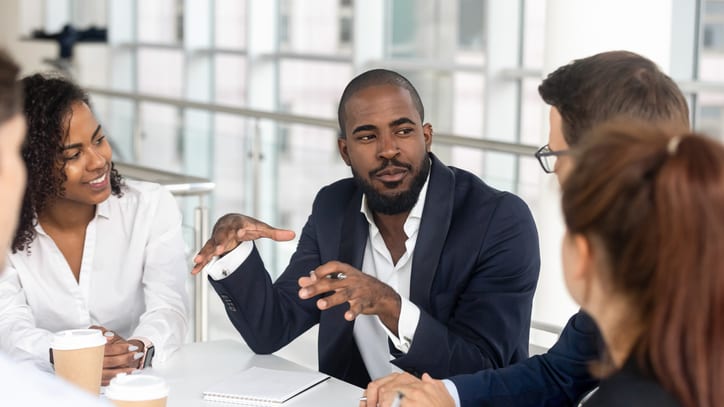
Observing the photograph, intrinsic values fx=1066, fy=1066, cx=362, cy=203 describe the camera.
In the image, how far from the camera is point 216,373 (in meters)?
2.07

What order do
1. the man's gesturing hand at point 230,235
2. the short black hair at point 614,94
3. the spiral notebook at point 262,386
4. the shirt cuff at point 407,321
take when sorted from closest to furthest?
the short black hair at point 614,94 → the spiral notebook at point 262,386 → the shirt cuff at point 407,321 → the man's gesturing hand at point 230,235

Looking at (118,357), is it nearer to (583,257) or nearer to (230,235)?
(230,235)

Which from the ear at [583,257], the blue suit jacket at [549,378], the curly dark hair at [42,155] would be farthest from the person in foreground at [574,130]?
the curly dark hair at [42,155]

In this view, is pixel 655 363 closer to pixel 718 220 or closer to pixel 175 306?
pixel 718 220

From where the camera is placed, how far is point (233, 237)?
2258 mm

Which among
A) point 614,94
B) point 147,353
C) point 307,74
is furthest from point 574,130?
point 307,74

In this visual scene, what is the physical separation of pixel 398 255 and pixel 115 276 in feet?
2.21

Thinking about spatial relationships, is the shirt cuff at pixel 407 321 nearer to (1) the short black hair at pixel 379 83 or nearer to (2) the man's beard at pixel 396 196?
(2) the man's beard at pixel 396 196

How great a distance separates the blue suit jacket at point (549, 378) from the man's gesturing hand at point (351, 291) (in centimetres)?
23

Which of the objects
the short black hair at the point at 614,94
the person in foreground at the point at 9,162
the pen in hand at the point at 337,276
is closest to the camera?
the person in foreground at the point at 9,162

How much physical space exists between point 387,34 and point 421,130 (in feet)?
16.1

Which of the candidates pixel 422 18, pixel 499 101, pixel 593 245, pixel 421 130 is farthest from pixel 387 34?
pixel 593 245

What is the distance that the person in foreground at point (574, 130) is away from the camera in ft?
5.50

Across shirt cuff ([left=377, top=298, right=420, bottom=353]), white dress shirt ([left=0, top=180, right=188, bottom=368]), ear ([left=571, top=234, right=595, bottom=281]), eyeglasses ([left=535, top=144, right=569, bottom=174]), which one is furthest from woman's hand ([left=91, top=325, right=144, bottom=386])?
ear ([left=571, top=234, right=595, bottom=281])
